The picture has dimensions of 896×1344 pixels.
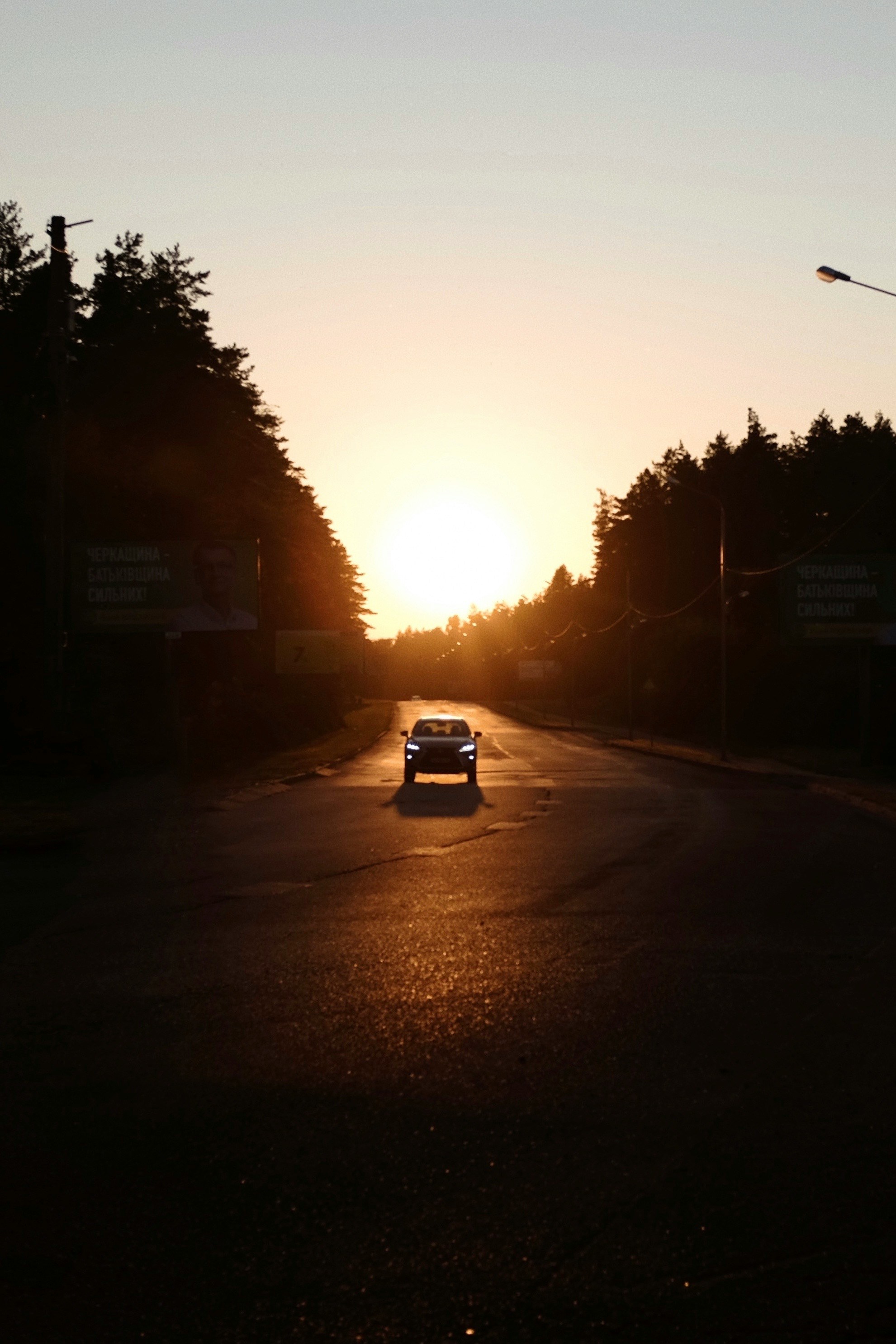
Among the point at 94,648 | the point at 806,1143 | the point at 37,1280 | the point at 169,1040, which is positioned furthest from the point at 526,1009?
the point at 94,648

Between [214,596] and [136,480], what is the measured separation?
7.50 meters

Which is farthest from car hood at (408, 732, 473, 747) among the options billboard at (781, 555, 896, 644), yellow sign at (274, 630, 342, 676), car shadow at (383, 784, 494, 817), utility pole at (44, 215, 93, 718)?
yellow sign at (274, 630, 342, 676)

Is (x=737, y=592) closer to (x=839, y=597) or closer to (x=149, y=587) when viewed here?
(x=839, y=597)

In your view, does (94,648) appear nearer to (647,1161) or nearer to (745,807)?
(745,807)

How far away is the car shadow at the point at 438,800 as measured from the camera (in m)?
24.1

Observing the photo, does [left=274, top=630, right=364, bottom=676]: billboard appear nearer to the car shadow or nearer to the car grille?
the car grille

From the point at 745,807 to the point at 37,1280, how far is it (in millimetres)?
22067

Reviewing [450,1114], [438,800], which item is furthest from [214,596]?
[450,1114]

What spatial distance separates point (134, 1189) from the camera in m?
5.11

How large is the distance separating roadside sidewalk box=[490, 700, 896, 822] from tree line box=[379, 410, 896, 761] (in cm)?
333

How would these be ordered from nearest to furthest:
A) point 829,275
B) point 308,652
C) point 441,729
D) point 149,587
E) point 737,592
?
1. point 829,275
2. point 441,729
3. point 149,587
4. point 308,652
5. point 737,592

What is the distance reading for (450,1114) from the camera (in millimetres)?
6059

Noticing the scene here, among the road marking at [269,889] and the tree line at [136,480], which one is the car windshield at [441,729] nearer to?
the tree line at [136,480]

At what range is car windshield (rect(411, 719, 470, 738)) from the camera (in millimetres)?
34406
